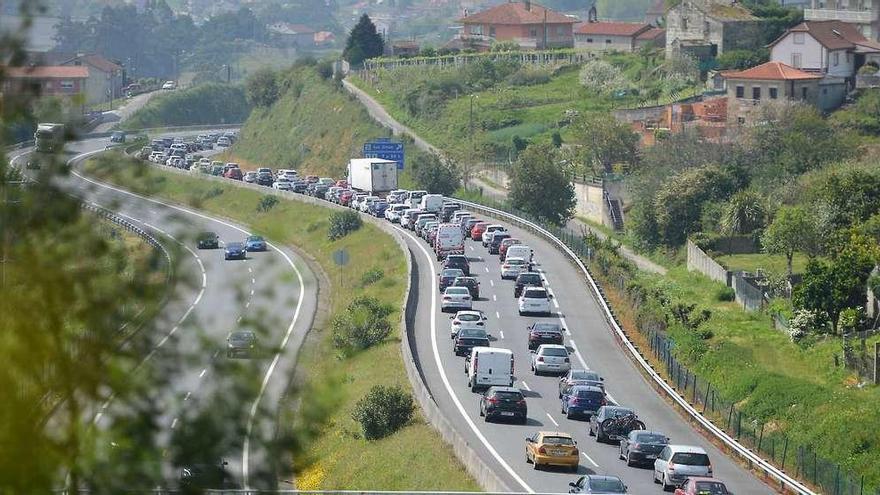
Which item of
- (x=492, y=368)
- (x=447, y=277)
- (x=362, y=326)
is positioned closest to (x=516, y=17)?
(x=447, y=277)

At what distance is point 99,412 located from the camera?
13406mm

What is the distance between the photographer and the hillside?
127688 millimetres

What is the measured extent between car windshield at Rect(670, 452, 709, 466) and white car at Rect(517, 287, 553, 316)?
25.3 m

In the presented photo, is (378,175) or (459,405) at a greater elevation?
(378,175)

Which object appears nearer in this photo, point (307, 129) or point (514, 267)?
point (514, 267)

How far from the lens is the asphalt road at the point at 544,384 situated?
37.5 meters

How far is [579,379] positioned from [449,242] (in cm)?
2988

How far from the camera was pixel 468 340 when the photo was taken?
176 feet

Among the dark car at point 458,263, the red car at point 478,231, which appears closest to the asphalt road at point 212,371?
the dark car at point 458,263

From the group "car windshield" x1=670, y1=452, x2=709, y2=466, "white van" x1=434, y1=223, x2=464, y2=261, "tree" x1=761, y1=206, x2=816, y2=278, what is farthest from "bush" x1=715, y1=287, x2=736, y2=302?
"car windshield" x1=670, y1=452, x2=709, y2=466

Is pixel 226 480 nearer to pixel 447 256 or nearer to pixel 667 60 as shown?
pixel 447 256

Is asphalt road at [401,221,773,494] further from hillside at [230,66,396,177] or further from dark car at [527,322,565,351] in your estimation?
hillside at [230,66,396,177]

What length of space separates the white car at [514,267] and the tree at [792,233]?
32.1ft

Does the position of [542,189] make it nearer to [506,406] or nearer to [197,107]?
[506,406]
